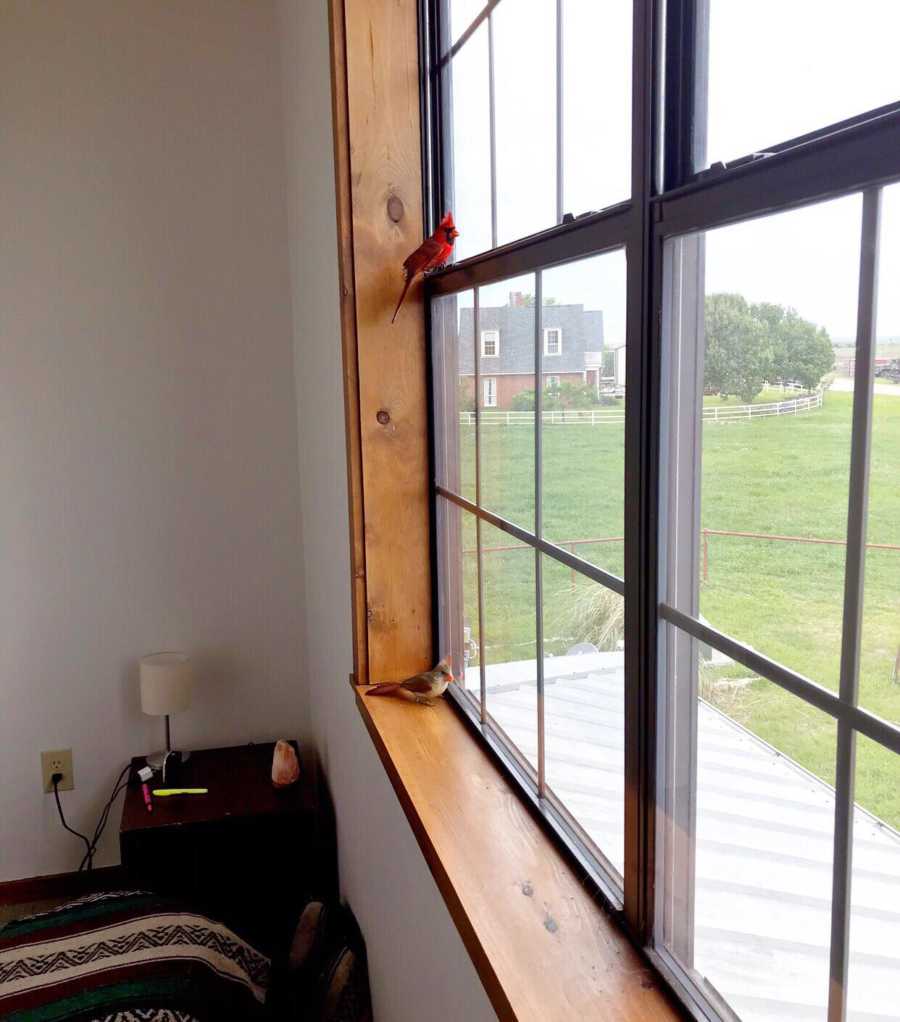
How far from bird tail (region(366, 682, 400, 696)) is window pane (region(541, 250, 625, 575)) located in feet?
2.07

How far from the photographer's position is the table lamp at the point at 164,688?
2473 millimetres

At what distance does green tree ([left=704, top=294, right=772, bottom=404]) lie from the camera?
0.71 meters

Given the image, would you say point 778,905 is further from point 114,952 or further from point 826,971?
point 114,952

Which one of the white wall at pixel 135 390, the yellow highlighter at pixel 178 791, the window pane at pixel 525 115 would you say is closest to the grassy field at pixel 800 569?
the window pane at pixel 525 115

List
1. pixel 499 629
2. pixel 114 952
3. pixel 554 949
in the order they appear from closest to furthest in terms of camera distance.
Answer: pixel 554 949, pixel 499 629, pixel 114 952

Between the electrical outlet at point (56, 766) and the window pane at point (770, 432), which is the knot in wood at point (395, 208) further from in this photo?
the electrical outlet at point (56, 766)

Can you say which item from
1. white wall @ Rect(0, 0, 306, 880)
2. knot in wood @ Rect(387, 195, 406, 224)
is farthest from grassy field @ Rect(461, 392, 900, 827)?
white wall @ Rect(0, 0, 306, 880)

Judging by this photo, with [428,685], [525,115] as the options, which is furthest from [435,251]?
[428,685]

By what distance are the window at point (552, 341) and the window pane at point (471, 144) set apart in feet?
1.02

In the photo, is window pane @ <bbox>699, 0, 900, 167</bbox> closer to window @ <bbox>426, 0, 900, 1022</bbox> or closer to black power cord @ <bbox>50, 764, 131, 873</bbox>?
window @ <bbox>426, 0, 900, 1022</bbox>

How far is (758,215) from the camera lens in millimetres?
690

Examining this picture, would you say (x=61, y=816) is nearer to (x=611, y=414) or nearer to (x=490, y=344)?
(x=490, y=344)

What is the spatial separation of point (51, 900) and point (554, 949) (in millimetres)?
2155

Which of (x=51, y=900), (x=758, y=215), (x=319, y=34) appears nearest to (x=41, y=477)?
(x=51, y=900)
